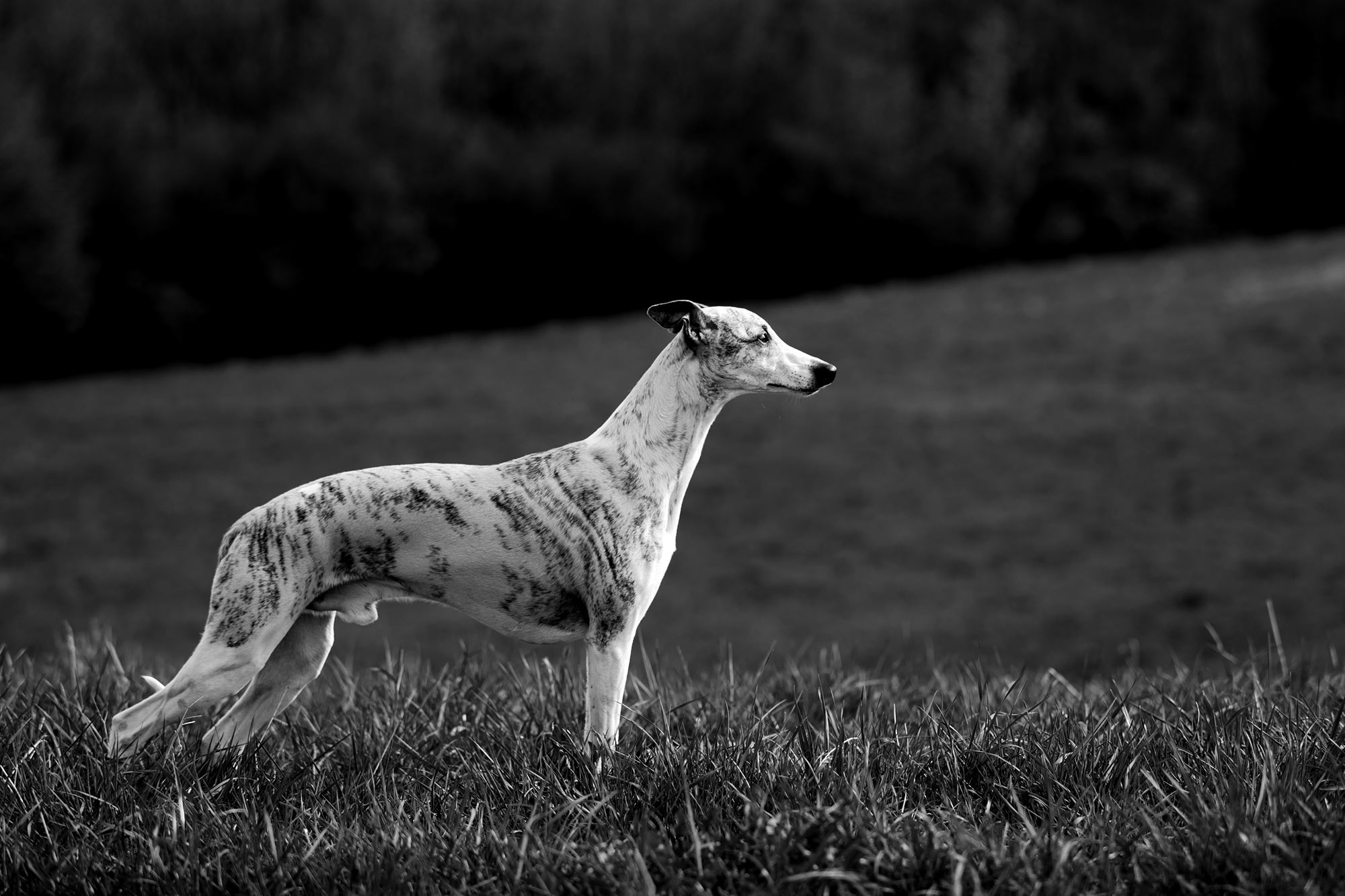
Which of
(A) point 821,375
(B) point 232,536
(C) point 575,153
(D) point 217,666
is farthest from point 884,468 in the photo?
(D) point 217,666

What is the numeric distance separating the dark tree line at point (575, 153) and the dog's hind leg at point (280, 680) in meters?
19.9

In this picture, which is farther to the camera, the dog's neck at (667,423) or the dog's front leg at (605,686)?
the dog's neck at (667,423)

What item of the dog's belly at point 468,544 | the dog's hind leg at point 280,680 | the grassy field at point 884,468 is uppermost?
the dog's belly at point 468,544

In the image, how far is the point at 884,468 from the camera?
18.2 metres

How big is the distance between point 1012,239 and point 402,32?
15.6 m

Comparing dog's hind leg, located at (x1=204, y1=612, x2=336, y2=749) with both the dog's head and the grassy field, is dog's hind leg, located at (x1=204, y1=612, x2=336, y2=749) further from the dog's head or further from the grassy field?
the grassy field

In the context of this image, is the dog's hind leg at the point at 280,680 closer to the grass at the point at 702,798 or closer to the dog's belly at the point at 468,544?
the grass at the point at 702,798

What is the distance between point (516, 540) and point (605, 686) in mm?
613

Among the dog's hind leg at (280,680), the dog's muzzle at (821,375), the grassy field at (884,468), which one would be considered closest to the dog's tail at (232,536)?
the dog's hind leg at (280,680)

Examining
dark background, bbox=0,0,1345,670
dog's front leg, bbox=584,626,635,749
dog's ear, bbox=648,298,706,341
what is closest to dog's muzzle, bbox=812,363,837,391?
dog's ear, bbox=648,298,706,341

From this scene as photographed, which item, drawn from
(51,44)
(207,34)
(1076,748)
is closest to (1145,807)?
(1076,748)

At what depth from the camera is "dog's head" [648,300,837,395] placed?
4805 mm

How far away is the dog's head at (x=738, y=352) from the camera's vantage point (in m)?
4.80

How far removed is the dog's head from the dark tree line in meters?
20.9
